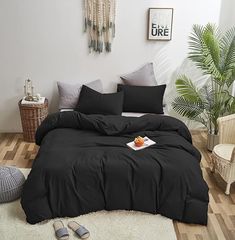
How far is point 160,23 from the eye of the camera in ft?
13.3

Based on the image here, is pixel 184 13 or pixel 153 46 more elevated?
pixel 184 13

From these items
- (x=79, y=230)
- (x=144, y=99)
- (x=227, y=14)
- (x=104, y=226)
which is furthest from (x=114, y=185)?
(x=227, y=14)

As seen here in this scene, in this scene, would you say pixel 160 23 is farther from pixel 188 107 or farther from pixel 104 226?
pixel 104 226

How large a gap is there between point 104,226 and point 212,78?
2.34 meters

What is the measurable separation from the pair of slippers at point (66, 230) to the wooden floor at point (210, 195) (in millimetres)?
753

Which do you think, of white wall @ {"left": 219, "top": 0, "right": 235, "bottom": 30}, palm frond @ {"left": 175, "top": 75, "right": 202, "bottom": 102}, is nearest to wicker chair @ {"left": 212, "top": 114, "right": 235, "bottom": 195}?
palm frond @ {"left": 175, "top": 75, "right": 202, "bottom": 102}

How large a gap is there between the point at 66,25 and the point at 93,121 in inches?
60.2

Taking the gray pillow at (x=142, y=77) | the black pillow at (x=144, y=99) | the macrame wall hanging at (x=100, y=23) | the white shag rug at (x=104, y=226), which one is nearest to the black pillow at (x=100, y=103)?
the black pillow at (x=144, y=99)

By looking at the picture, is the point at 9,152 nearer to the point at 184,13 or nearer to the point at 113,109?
the point at 113,109

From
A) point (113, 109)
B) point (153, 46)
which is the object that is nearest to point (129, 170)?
point (113, 109)

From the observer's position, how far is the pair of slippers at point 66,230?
7.83 feet

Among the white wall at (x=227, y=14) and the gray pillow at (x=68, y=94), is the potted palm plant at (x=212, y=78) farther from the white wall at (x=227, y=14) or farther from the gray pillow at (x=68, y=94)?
the gray pillow at (x=68, y=94)

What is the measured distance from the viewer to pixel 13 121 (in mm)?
4461

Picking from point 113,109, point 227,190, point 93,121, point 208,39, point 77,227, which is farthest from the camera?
point 113,109
